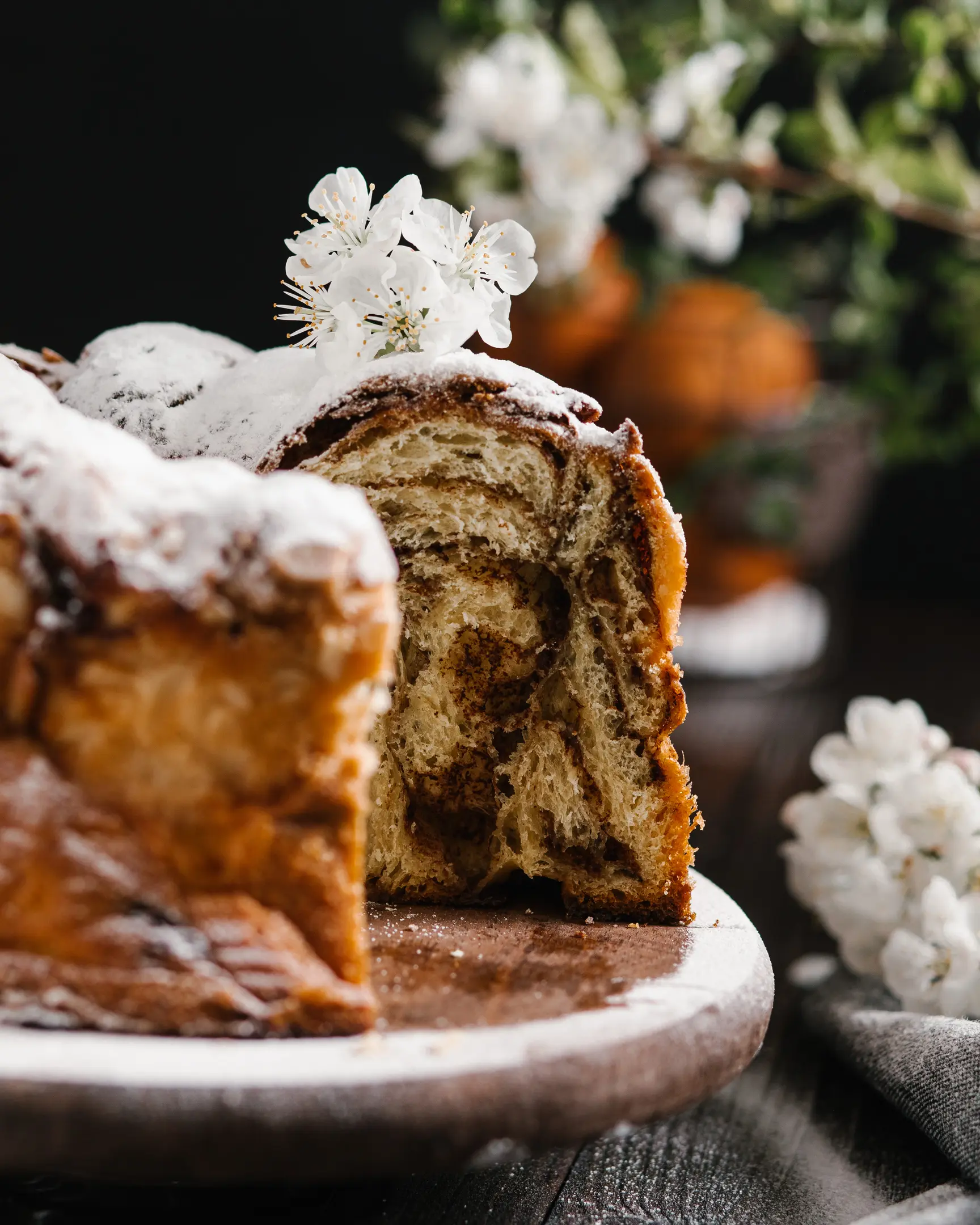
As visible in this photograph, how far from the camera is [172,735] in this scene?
1.25 meters

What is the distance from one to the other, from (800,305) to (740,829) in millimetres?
2599

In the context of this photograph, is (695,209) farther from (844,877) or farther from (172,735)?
(172,735)

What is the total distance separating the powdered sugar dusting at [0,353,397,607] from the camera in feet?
4.07

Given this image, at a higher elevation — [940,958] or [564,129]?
[564,129]

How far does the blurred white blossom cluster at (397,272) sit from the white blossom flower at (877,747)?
81 centimetres

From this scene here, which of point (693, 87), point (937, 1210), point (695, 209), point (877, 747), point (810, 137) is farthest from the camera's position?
point (695, 209)

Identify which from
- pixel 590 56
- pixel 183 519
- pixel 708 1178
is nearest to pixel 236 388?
pixel 183 519

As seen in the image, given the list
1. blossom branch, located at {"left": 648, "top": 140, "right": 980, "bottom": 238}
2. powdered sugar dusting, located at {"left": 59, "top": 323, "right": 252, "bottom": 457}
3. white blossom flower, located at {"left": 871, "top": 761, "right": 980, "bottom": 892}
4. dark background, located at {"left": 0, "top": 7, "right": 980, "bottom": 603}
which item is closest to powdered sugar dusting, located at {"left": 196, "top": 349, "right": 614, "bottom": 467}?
powdered sugar dusting, located at {"left": 59, "top": 323, "right": 252, "bottom": 457}

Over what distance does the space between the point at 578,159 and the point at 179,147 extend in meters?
1.85

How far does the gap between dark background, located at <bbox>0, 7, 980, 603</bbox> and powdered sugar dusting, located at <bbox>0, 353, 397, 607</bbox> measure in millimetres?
3314

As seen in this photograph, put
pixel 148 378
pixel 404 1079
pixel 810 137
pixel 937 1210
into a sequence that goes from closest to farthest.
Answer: pixel 404 1079 → pixel 937 1210 → pixel 148 378 → pixel 810 137

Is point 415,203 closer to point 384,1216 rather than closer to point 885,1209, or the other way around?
point 384,1216

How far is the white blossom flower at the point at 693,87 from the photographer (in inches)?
144

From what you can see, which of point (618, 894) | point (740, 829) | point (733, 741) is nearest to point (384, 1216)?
point (618, 894)
